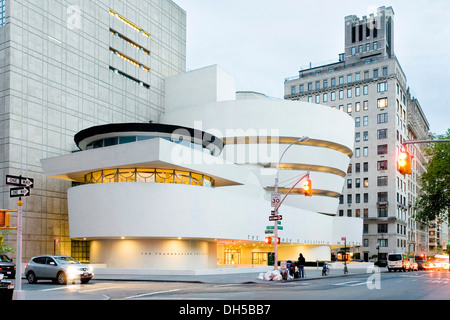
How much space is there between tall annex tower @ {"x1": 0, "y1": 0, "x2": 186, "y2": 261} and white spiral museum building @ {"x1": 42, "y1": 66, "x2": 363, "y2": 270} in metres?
3.93

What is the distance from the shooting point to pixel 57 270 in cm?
2948

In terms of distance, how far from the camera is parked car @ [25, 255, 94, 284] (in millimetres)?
29234

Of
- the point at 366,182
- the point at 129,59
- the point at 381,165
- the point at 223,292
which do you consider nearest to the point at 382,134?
the point at 381,165

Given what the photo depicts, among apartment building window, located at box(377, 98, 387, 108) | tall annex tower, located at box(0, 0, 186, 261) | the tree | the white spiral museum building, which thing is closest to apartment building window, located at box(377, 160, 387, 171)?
apartment building window, located at box(377, 98, 387, 108)

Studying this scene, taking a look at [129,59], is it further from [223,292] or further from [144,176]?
[223,292]

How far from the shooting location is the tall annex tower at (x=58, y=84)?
168 feet

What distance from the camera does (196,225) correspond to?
47.6 meters

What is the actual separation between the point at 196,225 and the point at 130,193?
22.3 feet

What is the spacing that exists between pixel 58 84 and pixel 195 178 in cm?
1961

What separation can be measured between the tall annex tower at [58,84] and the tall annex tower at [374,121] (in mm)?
56395

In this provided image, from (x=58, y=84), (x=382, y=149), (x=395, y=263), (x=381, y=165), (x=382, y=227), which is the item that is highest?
(x=58, y=84)
